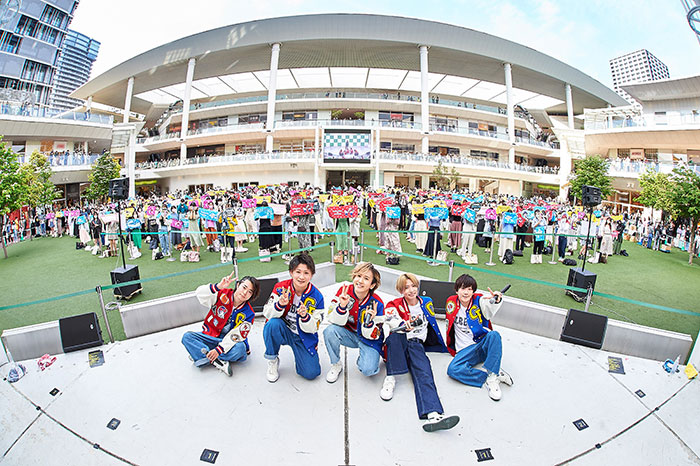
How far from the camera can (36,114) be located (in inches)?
971

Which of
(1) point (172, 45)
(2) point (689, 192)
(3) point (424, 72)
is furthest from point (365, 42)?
(2) point (689, 192)

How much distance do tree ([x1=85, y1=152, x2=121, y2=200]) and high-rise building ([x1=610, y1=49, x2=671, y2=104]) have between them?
6663 inches

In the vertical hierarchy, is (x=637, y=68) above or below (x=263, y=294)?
above

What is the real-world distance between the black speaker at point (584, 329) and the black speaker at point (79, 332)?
6.22 meters

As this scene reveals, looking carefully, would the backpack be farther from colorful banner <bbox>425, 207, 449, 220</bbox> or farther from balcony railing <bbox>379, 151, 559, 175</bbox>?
balcony railing <bbox>379, 151, 559, 175</bbox>

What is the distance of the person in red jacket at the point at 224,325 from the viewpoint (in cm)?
338

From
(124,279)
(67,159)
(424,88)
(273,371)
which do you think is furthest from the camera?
(424,88)

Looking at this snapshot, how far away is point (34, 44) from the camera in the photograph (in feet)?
134

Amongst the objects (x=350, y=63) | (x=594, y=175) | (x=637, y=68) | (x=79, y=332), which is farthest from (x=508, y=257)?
(x=637, y=68)

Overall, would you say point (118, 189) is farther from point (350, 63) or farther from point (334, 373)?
point (350, 63)

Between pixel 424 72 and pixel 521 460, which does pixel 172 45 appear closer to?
pixel 424 72

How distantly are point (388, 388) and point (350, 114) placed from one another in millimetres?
33752

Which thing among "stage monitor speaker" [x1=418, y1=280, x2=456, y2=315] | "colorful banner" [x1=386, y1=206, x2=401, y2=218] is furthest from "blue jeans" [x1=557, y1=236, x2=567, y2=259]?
"stage monitor speaker" [x1=418, y1=280, x2=456, y2=315]

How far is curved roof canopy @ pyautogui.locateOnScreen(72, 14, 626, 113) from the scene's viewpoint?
27.2m
